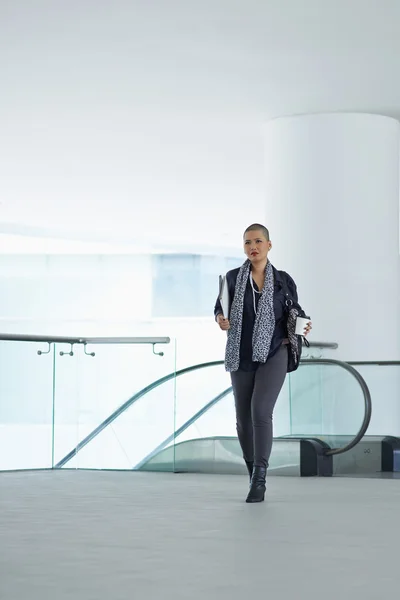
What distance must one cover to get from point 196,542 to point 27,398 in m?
4.98

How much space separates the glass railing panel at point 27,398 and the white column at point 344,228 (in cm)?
303

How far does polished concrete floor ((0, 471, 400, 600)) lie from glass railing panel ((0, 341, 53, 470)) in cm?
165

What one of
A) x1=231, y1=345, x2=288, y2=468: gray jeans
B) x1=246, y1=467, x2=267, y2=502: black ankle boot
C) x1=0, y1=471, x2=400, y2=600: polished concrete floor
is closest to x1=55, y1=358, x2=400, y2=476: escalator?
x1=0, y1=471, x2=400, y2=600: polished concrete floor

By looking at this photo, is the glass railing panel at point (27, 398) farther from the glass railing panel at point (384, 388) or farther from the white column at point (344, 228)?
the white column at point (344, 228)

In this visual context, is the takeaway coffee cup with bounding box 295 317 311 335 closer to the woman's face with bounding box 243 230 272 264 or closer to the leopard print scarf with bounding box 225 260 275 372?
the leopard print scarf with bounding box 225 260 275 372

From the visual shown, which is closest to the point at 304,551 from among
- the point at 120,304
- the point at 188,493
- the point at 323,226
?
the point at 188,493

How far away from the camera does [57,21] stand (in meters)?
8.41

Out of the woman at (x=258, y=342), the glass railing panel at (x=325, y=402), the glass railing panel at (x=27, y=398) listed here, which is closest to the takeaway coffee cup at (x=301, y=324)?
the woman at (x=258, y=342)

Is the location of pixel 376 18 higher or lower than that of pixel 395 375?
higher

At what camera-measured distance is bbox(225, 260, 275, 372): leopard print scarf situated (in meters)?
6.43

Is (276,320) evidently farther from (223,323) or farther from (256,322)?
(223,323)

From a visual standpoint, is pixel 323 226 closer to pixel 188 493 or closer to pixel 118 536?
pixel 188 493

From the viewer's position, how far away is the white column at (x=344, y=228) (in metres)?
11.1

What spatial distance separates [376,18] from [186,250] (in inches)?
610
